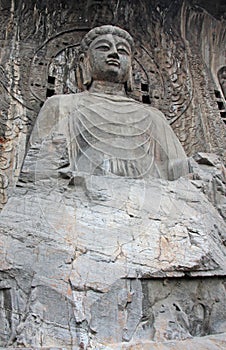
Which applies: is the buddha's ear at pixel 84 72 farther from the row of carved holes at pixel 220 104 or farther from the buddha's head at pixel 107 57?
the row of carved holes at pixel 220 104

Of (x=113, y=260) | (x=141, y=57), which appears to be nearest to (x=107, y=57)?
(x=141, y=57)

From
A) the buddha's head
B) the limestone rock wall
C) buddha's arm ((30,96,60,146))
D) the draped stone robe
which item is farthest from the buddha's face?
the limestone rock wall

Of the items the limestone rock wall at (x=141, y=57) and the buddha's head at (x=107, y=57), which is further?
the limestone rock wall at (x=141, y=57)

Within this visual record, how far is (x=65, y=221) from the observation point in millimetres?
2717

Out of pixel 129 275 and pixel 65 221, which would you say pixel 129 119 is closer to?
pixel 65 221

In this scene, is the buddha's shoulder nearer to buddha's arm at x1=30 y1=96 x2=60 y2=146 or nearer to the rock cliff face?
buddha's arm at x1=30 y1=96 x2=60 y2=146

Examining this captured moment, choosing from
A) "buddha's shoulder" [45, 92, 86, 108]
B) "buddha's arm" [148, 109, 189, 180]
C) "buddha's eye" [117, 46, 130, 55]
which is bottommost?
"buddha's arm" [148, 109, 189, 180]

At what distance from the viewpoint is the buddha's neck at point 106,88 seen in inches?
166

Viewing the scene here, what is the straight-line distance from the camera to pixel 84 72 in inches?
173

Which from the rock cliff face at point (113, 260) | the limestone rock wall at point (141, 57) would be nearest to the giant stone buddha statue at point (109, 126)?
the rock cliff face at point (113, 260)

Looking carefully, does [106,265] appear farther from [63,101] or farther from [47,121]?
[63,101]

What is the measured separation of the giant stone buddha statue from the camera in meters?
3.54

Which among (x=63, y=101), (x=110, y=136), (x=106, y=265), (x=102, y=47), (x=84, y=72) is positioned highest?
(x=102, y=47)

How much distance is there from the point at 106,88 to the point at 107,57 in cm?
27
